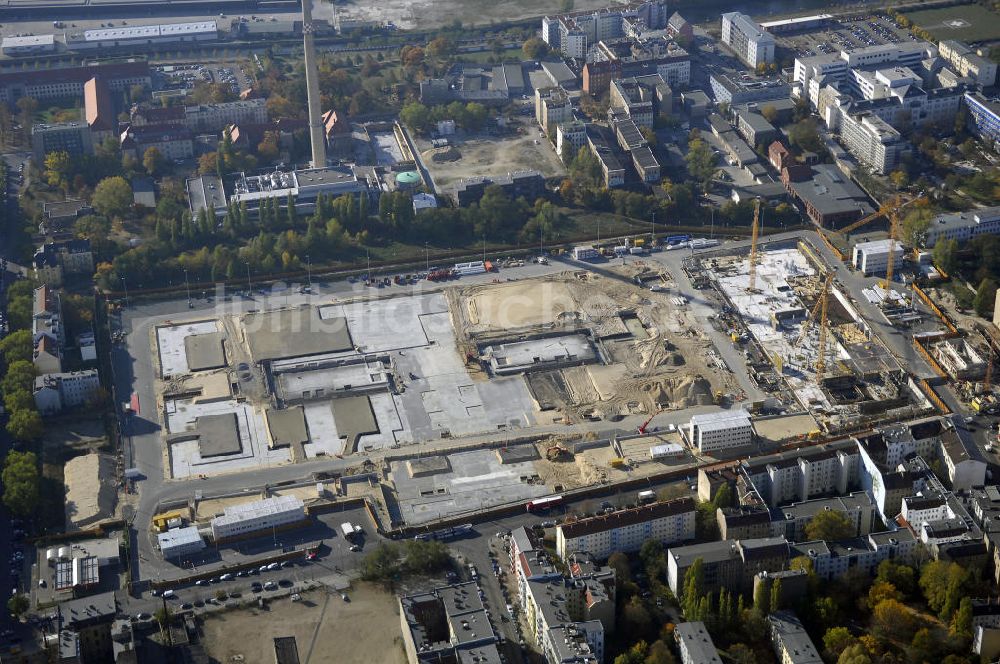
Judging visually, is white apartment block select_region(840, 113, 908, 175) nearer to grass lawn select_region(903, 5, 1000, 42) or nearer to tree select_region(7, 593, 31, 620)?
grass lawn select_region(903, 5, 1000, 42)

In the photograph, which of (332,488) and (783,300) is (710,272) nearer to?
(783,300)

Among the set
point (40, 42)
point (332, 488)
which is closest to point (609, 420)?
point (332, 488)

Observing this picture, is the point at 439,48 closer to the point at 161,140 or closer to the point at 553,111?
the point at 553,111

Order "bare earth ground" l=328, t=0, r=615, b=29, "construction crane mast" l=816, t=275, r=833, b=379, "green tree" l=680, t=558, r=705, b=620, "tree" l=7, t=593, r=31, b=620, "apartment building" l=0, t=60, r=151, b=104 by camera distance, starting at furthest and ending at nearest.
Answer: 1. "bare earth ground" l=328, t=0, r=615, b=29
2. "apartment building" l=0, t=60, r=151, b=104
3. "construction crane mast" l=816, t=275, r=833, b=379
4. "tree" l=7, t=593, r=31, b=620
5. "green tree" l=680, t=558, r=705, b=620

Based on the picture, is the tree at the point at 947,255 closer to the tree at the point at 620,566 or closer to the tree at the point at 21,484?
the tree at the point at 620,566

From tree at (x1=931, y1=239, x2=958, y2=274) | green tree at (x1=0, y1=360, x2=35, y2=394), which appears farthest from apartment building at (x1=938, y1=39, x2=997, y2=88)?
green tree at (x1=0, y1=360, x2=35, y2=394)

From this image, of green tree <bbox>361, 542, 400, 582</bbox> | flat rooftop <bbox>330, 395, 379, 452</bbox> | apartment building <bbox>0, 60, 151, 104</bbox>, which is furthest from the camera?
apartment building <bbox>0, 60, 151, 104</bbox>

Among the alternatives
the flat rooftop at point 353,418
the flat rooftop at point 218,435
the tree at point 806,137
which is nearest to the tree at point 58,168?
the flat rooftop at point 218,435

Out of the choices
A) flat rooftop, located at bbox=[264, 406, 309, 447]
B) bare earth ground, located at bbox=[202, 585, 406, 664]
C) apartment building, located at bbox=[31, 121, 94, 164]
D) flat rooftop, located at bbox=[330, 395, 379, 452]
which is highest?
apartment building, located at bbox=[31, 121, 94, 164]
